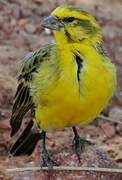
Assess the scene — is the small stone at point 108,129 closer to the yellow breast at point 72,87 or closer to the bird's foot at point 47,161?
the bird's foot at point 47,161

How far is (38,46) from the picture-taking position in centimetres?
972

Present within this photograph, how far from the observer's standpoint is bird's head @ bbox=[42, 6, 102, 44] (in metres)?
6.35

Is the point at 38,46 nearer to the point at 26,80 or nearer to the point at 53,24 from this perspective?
→ the point at 26,80

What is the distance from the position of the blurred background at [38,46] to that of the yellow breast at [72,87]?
1317mm

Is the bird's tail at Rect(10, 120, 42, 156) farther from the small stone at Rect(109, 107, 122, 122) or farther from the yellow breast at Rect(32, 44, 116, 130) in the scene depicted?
the small stone at Rect(109, 107, 122, 122)

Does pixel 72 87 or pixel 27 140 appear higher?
pixel 72 87

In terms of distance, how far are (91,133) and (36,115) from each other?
6.36ft

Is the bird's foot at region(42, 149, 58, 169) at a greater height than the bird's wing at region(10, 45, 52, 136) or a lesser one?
lesser

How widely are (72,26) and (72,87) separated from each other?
580mm

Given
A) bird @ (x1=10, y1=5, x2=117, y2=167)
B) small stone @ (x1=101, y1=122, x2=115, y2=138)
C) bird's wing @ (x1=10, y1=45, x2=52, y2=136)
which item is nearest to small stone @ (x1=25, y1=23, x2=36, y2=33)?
small stone @ (x1=101, y1=122, x2=115, y2=138)

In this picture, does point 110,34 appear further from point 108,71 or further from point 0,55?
point 108,71

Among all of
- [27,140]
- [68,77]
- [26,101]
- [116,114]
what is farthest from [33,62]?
[116,114]

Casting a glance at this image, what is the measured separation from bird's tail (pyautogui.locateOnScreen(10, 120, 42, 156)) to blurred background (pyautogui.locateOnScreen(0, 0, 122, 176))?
0.48ft

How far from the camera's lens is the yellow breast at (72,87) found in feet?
20.1
